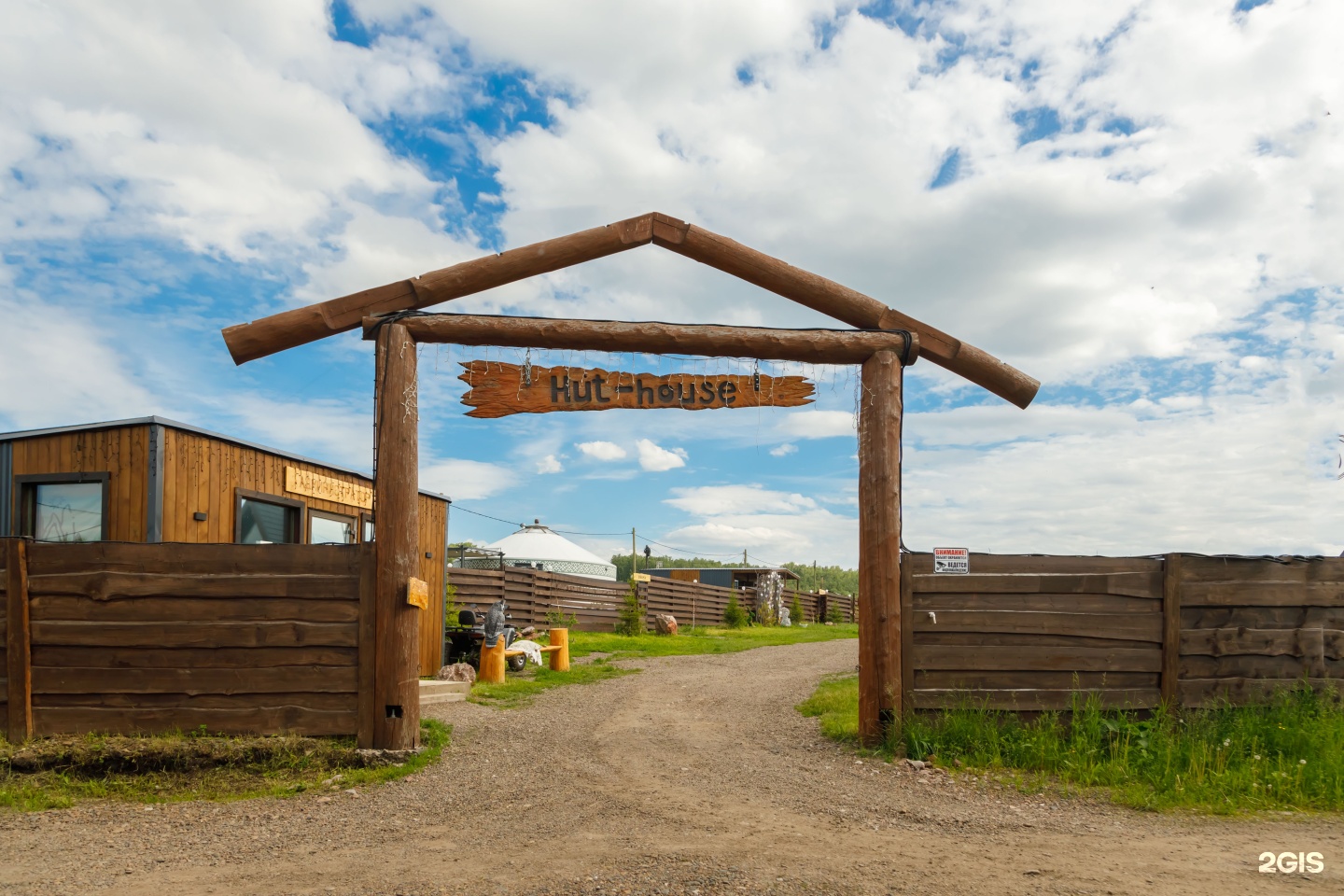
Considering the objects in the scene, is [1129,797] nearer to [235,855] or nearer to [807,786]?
[807,786]

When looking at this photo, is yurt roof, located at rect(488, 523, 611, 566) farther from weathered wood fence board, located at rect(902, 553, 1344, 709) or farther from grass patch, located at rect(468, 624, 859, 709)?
weathered wood fence board, located at rect(902, 553, 1344, 709)

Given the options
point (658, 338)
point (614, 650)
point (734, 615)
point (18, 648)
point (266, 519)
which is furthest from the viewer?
point (734, 615)

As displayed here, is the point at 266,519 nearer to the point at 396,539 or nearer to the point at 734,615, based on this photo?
the point at 396,539

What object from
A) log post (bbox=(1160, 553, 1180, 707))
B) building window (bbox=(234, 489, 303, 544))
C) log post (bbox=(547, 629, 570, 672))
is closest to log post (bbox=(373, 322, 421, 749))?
building window (bbox=(234, 489, 303, 544))

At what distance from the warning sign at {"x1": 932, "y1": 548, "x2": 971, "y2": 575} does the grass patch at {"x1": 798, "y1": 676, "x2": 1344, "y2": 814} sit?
1.12m

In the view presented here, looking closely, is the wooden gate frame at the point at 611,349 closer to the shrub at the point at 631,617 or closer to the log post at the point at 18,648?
the log post at the point at 18,648

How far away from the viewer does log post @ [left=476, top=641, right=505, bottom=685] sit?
12883 millimetres

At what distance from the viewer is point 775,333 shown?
819 centimetres

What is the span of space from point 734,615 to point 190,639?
80.2ft

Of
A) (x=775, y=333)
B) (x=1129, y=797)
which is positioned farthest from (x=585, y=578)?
(x=1129, y=797)

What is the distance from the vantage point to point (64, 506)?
8.94 metres

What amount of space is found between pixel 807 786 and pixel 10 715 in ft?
19.9

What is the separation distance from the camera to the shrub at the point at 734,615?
3069cm

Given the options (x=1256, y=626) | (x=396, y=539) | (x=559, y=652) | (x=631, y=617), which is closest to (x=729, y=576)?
(x=631, y=617)
